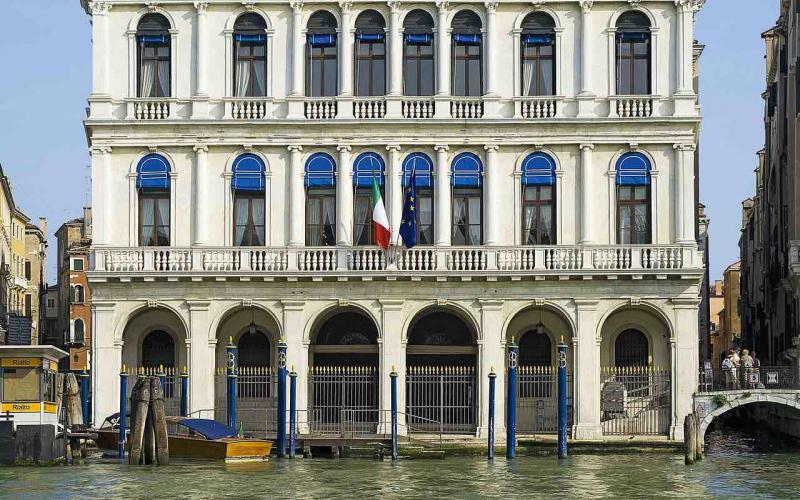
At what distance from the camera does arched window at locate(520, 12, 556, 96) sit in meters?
51.8

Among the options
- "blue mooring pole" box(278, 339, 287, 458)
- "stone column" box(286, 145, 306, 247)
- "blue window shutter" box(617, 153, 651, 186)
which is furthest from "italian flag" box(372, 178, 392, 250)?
"blue window shutter" box(617, 153, 651, 186)

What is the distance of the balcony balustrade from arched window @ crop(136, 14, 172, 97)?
4974 mm

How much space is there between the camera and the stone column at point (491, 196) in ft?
168

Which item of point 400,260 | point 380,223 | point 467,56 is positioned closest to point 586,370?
point 400,260

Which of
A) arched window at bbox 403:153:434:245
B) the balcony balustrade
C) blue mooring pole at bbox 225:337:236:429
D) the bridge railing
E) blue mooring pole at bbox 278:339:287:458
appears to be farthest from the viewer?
arched window at bbox 403:153:434:245

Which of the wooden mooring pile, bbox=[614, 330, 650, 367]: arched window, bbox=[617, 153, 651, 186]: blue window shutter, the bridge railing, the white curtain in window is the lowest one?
the wooden mooring pile

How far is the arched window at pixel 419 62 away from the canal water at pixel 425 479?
38.9 ft

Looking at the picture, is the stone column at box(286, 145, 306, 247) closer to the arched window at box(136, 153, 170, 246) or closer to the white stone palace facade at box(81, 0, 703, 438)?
the white stone palace facade at box(81, 0, 703, 438)

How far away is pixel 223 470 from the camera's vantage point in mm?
42594

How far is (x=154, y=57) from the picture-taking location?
171 ft

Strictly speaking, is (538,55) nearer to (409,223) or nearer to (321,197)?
(409,223)

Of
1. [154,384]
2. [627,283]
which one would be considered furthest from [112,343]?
[627,283]

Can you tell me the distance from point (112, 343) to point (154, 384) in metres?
7.85

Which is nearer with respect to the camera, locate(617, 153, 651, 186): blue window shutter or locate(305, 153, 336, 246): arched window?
locate(617, 153, 651, 186): blue window shutter
